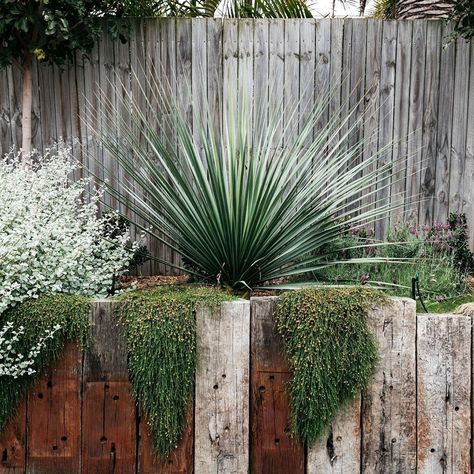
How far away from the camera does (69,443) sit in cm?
252

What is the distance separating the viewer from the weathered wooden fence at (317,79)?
470 centimetres

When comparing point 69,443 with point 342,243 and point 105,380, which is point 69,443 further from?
point 342,243

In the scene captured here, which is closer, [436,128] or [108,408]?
[108,408]

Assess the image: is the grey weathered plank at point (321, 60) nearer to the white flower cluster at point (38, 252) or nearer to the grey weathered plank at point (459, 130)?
the grey weathered plank at point (459, 130)

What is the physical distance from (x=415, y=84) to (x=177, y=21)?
1.87 meters

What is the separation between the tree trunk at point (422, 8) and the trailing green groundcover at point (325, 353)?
15.6 ft

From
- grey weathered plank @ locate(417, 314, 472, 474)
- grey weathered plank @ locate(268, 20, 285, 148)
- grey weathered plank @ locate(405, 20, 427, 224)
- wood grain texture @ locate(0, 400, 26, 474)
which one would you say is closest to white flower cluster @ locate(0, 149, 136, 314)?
wood grain texture @ locate(0, 400, 26, 474)

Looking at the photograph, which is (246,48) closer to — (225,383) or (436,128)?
(436,128)

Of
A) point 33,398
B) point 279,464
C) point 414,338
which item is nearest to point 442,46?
point 414,338

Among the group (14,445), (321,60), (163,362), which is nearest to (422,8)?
(321,60)

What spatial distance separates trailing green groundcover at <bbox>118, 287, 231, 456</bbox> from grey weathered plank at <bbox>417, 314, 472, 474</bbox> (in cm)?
84

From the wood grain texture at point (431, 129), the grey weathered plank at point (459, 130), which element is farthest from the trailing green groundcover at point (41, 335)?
the grey weathered plank at point (459, 130)

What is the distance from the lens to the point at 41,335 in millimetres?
2486

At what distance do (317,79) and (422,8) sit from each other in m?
2.50
